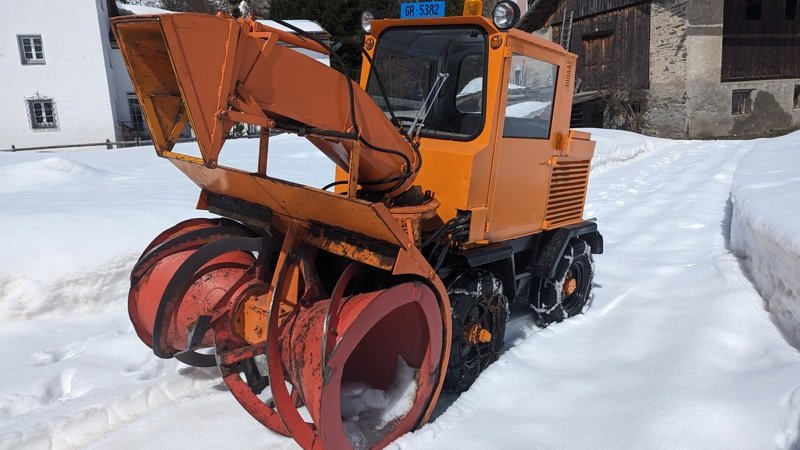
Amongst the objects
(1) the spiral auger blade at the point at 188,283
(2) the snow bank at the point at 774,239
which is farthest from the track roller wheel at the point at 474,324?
(2) the snow bank at the point at 774,239

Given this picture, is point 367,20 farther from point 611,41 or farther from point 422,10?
point 611,41

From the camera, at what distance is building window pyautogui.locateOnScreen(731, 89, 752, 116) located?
2253cm

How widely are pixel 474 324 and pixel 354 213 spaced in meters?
1.23

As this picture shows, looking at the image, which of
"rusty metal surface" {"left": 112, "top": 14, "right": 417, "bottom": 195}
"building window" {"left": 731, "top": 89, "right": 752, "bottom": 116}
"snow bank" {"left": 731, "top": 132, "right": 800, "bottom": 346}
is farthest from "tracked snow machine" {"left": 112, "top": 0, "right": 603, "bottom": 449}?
"building window" {"left": 731, "top": 89, "right": 752, "bottom": 116}

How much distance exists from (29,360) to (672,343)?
4.21 m

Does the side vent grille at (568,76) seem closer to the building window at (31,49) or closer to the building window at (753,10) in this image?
the building window at (753,10)

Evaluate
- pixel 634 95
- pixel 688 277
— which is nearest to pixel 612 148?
pixel 634 95

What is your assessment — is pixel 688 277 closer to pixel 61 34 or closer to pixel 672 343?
pixel 672 343

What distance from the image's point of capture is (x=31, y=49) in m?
21.9

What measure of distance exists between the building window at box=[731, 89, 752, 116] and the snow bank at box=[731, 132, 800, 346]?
17992 mm

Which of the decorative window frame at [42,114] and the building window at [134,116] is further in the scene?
the building window at [134,116]

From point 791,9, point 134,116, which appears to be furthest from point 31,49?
point 791,9

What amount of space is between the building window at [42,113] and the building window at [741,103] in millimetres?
25724

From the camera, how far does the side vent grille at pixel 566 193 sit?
13.5 ft
